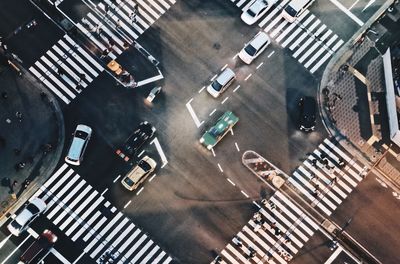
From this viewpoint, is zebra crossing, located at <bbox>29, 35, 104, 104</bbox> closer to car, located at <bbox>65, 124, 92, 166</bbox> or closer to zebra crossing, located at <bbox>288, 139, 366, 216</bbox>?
car, located at <bbox>65, 124, 92, 166</bbox>

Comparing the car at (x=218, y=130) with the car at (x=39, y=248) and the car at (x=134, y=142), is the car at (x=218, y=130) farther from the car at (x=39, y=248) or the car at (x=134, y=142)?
the car at (x=39, y=248)

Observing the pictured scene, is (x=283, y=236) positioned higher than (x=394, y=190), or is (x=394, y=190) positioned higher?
(x=394, y=190)

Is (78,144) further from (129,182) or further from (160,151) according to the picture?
(160,151)

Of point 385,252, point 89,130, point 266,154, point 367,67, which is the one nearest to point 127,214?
point 89,130

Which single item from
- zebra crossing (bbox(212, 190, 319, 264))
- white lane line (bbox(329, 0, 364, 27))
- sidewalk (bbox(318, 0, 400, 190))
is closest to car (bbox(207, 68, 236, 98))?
sidewalk (bbox(318, 0, 400, 190))

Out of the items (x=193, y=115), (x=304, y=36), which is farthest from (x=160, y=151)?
(x=304, y=36)

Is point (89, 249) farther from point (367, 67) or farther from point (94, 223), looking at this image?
point (367, 67)
